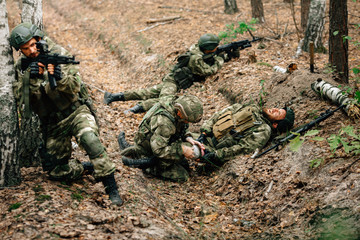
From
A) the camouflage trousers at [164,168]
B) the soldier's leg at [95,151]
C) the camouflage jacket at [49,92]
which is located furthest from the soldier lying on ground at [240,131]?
the camouflage jacket at [49,92]

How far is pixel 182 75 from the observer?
28.3 feet

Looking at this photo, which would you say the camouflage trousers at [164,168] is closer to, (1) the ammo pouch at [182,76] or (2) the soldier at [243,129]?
(2) the soldier at [243,129]

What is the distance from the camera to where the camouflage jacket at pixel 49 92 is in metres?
4.19

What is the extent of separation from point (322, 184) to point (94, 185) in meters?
3.48

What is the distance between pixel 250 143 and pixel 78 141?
3.33 meters

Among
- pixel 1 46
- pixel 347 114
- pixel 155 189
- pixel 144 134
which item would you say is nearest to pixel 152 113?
pixel 144 134

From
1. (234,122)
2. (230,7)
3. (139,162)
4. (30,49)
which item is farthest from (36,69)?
(230,7)

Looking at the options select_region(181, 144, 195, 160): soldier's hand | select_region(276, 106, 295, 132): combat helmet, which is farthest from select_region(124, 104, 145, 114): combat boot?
select_region(276, 106, 295, 132): combat helmet

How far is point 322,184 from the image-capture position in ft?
14.0

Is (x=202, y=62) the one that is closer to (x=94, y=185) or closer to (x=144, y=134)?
(x=144, y=134)

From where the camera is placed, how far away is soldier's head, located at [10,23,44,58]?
4.01 meters

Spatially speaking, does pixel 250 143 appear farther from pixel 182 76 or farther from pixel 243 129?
pixel 182 76

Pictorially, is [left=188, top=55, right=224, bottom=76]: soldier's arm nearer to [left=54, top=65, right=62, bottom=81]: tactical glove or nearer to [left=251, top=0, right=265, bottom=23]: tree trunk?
[left=54, top=65, right=62, bottom=81]: tactical glove

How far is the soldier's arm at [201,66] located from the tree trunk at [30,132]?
14.7 ft
